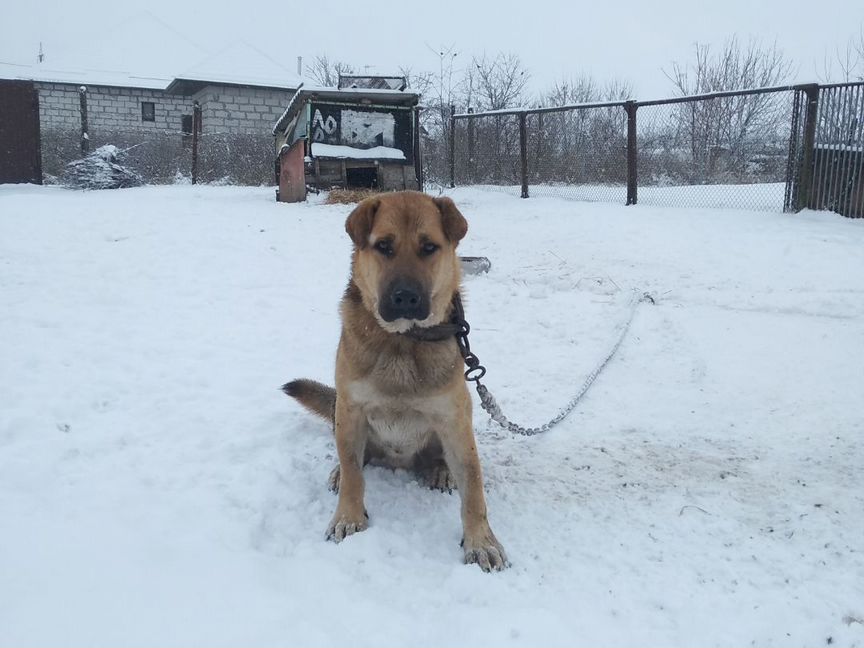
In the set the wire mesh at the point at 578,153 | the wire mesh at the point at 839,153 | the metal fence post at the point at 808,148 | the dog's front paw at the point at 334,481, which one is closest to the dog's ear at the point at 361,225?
the dog's front paw at the point at 334,481

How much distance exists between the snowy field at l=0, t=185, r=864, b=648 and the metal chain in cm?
12

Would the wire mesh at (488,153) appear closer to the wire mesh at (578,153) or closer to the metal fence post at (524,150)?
the wire mesh at (578,153)

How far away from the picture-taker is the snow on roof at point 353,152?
40.9ft

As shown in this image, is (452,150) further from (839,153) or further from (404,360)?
(404,360)

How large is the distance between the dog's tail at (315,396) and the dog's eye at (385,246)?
3.25 feet

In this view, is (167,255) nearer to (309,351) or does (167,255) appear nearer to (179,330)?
(179,330)

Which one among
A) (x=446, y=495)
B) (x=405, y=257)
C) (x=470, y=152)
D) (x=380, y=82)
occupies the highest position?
(x=380, y=82)

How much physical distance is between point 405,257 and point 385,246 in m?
0.11

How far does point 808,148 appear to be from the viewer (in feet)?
30.7

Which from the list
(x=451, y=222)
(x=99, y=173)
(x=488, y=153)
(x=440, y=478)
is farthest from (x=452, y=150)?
(x=440, y=478)

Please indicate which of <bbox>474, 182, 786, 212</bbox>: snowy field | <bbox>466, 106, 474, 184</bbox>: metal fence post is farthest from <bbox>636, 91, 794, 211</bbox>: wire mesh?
<bbox>466, 106, 474, 184</bbox>: metal fence post

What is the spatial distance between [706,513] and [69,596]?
2.58 m

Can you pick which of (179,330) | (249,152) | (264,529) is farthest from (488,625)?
(249,152)

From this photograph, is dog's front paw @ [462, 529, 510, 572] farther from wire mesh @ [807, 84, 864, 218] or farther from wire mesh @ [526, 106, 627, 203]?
wire mesh @ [526, 106, 627, 203]
